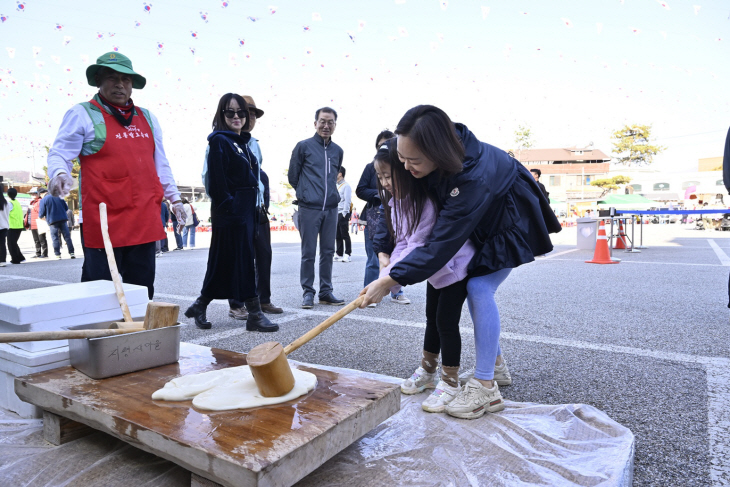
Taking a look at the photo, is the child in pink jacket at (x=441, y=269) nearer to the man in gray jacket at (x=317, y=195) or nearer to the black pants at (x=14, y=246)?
the man in gray jacket at (x=317, y=195)

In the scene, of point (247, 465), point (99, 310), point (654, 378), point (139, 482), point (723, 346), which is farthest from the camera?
point (723, 346)

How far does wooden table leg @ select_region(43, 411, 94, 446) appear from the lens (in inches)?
67.2

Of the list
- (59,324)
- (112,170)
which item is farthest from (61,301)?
(112,170)

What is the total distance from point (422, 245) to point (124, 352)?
1.30 m

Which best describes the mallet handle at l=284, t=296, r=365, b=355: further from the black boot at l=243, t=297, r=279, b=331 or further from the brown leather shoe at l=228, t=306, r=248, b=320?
the brown leather shoe at l=228, t=306, r=248, b=320

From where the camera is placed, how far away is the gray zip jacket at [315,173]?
4.66 m

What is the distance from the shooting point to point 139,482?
1.50m

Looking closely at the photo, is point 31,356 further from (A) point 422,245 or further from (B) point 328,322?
(A) point 422,245

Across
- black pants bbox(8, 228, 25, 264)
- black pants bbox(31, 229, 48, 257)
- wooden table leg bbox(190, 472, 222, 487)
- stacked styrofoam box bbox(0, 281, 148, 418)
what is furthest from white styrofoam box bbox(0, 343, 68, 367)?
black pants bbox(31, 229, 48, 257)

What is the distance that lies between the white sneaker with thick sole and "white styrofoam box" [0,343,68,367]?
1659mm

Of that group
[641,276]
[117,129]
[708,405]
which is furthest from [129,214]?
[641,276]

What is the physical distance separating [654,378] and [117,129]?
3.29m

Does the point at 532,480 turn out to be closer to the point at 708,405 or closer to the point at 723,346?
the point at 708,405

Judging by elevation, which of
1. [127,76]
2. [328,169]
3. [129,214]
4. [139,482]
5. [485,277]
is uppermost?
[127,76]
